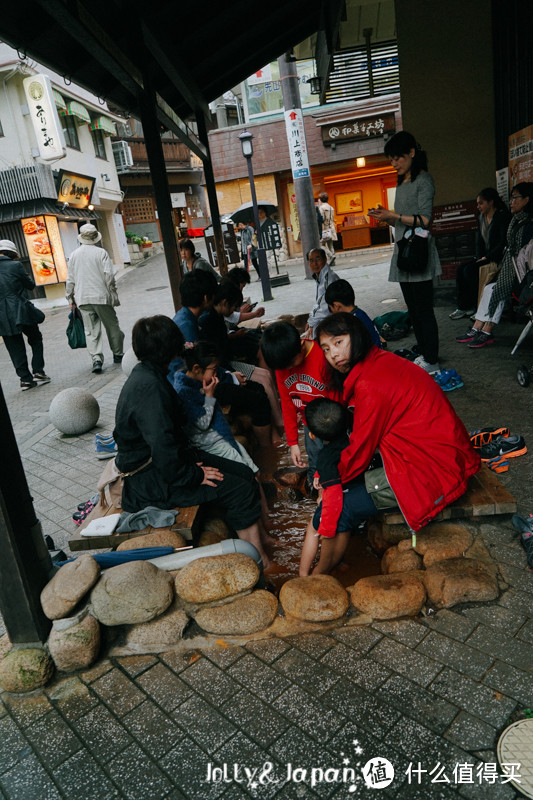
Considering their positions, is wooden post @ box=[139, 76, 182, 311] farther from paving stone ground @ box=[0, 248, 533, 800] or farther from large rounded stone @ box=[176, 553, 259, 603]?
paving stone ground @ box=[0, 248, 533, 800]

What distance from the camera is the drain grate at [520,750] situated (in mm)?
1841

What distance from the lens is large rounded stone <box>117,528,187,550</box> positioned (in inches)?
124

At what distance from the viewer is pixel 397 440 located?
116 inches

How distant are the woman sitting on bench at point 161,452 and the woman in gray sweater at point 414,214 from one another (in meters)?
3.04

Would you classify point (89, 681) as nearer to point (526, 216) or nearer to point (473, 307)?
point (526, 216)

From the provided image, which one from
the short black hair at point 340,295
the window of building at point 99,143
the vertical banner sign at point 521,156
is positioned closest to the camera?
the short black hair at point 340,295

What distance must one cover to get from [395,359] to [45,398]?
22.5ft

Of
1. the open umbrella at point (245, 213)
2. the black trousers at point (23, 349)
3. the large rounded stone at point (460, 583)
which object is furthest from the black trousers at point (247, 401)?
the open umbrella at point (245, 213)

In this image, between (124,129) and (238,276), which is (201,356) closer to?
(238,276)

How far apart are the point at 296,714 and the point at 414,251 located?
4.56 m

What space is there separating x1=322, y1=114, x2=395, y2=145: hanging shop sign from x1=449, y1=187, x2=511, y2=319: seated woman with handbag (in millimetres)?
Result: 15211

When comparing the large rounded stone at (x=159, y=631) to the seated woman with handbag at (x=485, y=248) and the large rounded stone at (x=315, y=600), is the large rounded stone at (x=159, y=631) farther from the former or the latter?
the seated woman with handbag at (x=485, y=248)

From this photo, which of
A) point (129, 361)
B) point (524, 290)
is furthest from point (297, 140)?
point (524, 290)

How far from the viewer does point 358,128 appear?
2117 centimetres
